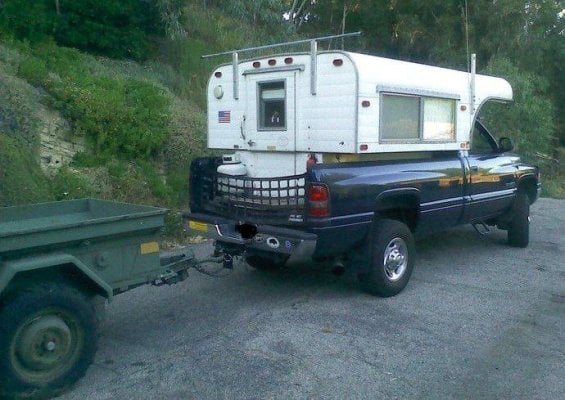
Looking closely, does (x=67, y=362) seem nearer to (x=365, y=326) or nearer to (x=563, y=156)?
(x=365, y=326)

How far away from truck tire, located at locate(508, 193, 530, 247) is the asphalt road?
126cm

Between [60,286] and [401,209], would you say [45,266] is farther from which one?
[401,209]

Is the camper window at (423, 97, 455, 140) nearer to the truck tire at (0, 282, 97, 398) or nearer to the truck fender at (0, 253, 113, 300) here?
the truck fender at (0, 253, 113, 300)

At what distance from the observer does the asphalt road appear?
15.9 feet

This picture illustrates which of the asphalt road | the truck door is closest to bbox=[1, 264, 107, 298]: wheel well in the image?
the asphalt road

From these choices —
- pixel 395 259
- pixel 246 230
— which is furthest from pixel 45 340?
pixel 395 259

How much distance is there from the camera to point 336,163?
6.51 m

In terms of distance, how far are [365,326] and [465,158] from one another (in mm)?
3122

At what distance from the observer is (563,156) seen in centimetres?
2291

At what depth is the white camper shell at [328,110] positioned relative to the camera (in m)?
6.61

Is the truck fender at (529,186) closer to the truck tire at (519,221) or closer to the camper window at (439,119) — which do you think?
the truck tire at (519,221)

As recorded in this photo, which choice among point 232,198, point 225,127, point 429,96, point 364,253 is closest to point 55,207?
point 232,198

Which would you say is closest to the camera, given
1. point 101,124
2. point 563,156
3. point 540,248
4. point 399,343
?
point 399,343

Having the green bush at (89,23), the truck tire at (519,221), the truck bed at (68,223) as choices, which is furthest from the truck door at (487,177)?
the green bush at (89,23)
